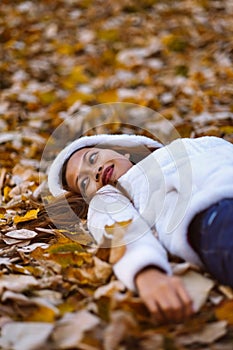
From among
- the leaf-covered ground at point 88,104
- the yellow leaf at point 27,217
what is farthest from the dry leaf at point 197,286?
the yellow leaf at point 27,217

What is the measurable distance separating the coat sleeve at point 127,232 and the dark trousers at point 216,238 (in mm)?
92

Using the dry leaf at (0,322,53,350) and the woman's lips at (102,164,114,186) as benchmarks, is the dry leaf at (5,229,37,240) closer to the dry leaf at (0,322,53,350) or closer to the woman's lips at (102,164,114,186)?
the woman's lips at (102,164,114,186)

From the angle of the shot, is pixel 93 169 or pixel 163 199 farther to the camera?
pixel 93 169

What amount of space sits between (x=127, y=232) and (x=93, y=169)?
0.39 meters

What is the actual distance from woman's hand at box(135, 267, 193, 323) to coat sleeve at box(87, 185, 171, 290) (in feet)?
0.13

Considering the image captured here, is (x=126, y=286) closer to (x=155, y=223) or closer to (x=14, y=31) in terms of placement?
(x=155, y=223)

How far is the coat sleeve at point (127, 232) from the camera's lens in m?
1.36

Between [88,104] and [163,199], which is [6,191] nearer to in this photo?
[163,199]

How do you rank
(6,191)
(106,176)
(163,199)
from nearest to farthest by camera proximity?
(163,199), (106,176), (6,191)

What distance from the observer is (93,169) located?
1.84 metres

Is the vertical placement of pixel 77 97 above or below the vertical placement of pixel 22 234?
below

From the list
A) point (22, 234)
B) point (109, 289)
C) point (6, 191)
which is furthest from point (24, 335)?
point (6, 191)

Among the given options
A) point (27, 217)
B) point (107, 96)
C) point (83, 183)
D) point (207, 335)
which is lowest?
point (107, 96)

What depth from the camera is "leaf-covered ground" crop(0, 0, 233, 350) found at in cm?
126
